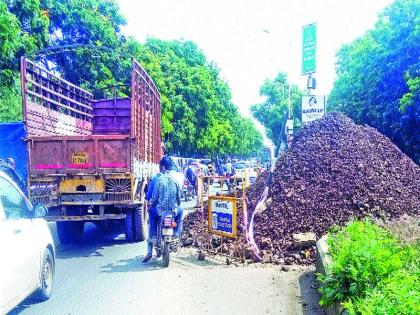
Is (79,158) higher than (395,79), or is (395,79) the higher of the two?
(395,79)

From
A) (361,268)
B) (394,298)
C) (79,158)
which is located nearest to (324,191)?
(79,158)

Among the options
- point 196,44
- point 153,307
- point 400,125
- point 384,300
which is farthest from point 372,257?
point 196,44

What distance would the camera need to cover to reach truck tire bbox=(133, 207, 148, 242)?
31.3ft

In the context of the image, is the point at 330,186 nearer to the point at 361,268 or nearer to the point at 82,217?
the point at 82,217

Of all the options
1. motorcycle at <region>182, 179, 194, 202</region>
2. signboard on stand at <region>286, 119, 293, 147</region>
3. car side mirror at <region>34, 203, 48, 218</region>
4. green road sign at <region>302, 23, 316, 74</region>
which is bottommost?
motorcycle at <region>182, 179, 194, 202</region>

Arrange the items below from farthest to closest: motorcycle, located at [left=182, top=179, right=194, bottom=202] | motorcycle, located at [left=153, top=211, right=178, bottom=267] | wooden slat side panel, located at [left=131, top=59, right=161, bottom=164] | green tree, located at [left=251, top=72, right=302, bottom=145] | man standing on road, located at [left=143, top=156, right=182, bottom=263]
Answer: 1. green tree, located at [left=251, top=72, right=302, bottom=145]
2. motorcycle, located at [left=182, top=179, right=194, bottom=202]
3. wooden slat side panel, located at [left=131, top=59, right=161, bottom=164]
4. man standing on road, located at [left=143, top=156, right=182, bottom=263]
5. motorcycle, located at [left=153, top=211, right=178, bottom=267]

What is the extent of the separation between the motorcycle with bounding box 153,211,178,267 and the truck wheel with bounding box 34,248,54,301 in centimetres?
188

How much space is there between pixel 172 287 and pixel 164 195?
1689mm

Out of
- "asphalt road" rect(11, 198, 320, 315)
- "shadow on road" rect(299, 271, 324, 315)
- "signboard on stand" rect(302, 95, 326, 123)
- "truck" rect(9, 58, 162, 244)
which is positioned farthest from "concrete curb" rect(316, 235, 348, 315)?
"signboard on stand" rect(302, 95, 326, 123)

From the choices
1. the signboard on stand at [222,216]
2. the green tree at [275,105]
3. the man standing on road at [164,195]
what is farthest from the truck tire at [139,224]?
the green tree at [275,105]

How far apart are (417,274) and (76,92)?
35.3ft

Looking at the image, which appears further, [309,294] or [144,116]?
A: [144,116]

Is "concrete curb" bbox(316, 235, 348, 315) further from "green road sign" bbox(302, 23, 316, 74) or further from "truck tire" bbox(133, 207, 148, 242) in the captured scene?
"green road sign" bbox(302, 23, 316, 74)

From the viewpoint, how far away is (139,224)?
9695 mm
